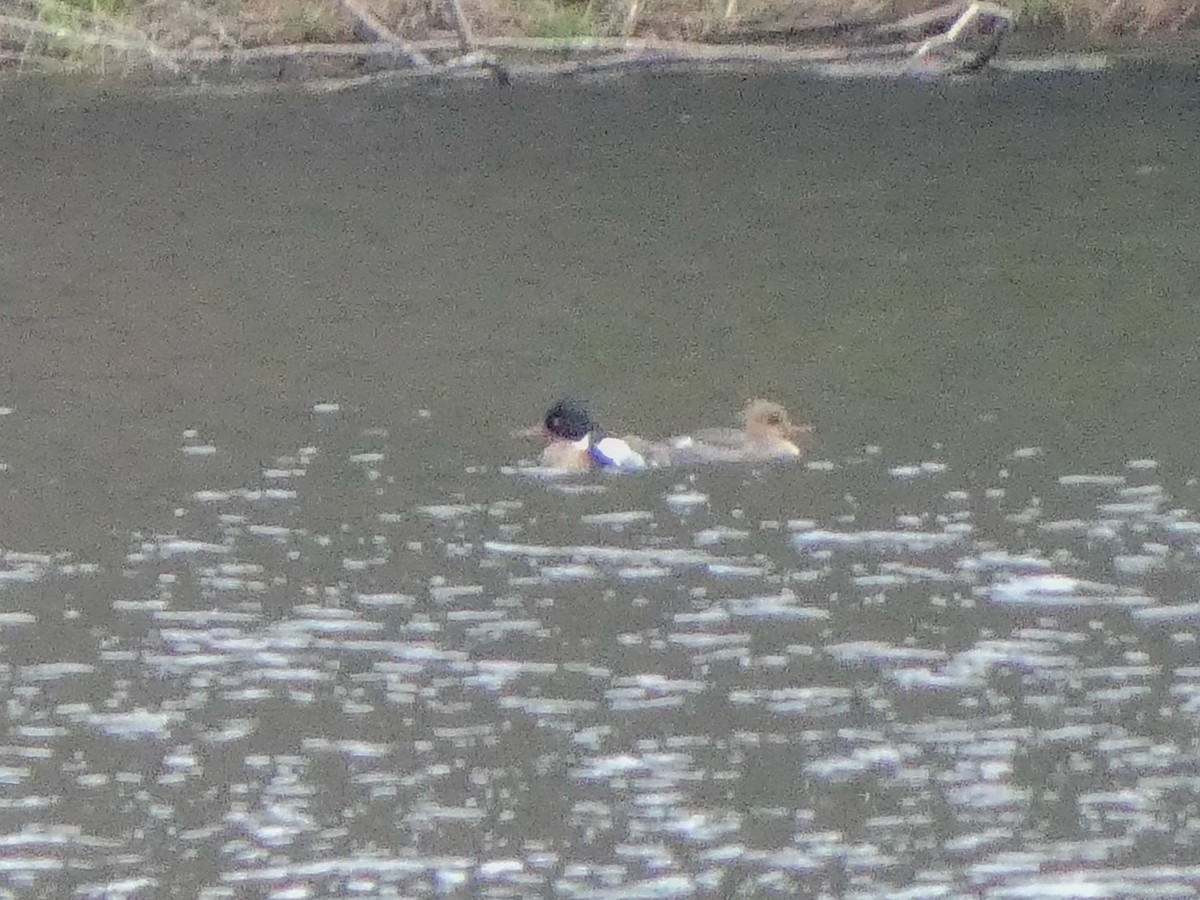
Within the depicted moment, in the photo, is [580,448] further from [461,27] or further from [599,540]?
[461,27]

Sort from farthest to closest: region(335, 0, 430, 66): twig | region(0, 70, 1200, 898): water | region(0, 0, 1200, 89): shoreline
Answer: region(0, 0, 1200, 89): shoreline < region(335, 0, 430, 66): twig < region(0, 70, 1200, 898): water

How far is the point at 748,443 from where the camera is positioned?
10906 mm

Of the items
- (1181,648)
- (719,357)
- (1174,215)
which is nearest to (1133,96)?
(1174,215)

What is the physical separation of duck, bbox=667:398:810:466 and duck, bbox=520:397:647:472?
219 millimetres

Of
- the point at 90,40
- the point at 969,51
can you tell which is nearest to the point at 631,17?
the point at 969,51

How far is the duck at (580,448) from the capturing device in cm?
1091

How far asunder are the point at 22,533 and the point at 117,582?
0.77m

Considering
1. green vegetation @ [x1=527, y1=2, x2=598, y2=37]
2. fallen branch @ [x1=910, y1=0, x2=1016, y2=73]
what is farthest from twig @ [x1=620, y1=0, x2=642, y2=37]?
fallen branch @ [x1=910, y1=0, x2=1016, y2=73]

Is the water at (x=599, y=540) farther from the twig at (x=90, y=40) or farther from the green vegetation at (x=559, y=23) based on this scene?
the green vegetation at (x=559, y=23)

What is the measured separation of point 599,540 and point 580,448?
948 mm

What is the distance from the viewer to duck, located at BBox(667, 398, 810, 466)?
1091 centimetres

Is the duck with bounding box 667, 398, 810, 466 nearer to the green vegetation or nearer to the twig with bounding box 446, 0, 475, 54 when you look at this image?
the twig with bounding box 446, 0, 475, 54

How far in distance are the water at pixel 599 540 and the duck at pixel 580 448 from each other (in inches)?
7.5

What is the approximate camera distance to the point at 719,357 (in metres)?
13.0
